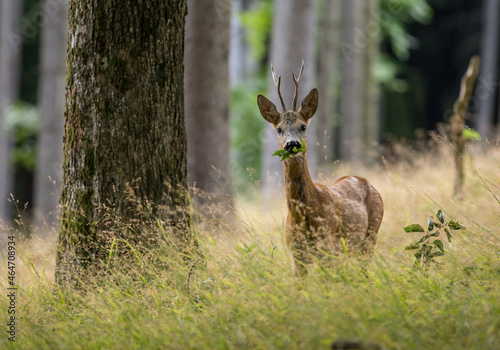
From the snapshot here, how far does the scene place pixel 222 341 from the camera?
119 inches

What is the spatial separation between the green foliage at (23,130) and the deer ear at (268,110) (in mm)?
12769

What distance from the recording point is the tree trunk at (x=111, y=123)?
4352 mm

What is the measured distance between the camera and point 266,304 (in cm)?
328

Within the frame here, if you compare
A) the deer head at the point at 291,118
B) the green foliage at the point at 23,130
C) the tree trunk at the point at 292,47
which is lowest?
the green foliage at the point at 23,130

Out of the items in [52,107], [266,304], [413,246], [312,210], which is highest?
[52,107]

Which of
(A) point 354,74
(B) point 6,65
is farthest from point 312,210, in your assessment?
(B) point 6,65

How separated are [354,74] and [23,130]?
11180 millimetres

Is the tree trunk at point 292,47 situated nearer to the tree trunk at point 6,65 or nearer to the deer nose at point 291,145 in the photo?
the deer nose at point 291,145

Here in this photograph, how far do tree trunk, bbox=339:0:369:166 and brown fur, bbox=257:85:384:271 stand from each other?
392 inches

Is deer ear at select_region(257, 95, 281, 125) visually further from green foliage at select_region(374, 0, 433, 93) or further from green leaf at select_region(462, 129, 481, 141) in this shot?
green foliage at select_region(374, 0, 433, 93)

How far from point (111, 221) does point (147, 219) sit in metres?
0.28

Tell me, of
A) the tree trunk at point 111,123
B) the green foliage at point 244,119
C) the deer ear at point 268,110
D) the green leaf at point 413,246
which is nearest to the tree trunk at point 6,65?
the green foliage at point 244,119

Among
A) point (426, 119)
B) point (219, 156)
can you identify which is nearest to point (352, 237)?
point (219, 156)

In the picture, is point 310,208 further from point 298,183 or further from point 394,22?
point 394,22
